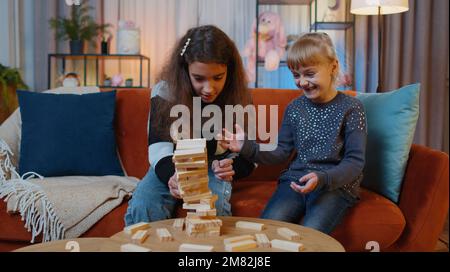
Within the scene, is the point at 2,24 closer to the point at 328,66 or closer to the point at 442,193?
the point at 328,66

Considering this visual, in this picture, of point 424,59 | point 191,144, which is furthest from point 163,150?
point 424,59

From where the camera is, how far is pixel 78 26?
354 centimetres

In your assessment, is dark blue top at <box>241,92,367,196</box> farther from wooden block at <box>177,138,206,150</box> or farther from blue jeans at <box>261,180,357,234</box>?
wooden block at <box>177,138,206,150</box>

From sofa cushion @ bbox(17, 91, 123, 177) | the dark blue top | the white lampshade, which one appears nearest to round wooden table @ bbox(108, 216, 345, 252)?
the dark blue top

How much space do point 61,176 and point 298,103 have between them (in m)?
1.02

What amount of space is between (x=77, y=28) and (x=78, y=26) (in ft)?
0.06

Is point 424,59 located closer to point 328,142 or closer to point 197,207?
point 328,142

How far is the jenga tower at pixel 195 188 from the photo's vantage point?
1162 mm

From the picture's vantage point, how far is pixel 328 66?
1.64 meters

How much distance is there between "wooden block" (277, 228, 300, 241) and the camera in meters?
1.13

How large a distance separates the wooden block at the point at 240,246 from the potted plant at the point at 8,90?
2.00 m

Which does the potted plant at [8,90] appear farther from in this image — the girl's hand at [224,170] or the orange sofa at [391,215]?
the girl's hand at [224,170]
